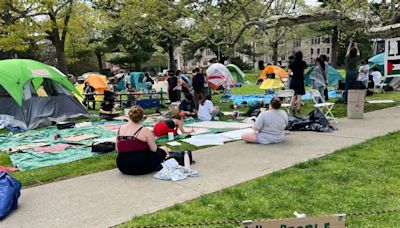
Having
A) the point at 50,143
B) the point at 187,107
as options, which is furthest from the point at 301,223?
the point at 187,107

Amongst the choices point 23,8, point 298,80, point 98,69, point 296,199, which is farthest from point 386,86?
point 98,69

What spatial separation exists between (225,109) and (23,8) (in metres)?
14.3

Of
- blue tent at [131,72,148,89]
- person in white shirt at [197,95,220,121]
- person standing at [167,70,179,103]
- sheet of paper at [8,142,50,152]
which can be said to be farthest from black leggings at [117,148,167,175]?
blue tent at [131,72,148,89]

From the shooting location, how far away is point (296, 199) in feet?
14.0

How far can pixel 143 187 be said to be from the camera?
4945mm

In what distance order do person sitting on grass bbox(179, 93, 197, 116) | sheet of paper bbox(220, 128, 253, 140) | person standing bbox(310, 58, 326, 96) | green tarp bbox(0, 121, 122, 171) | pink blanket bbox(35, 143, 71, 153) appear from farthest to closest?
person standing bbox(310, 58, 326, 96)
person sitting on grass bbox(179, 93, 197, 116)
sheet of paper bbox(220, 128, 253, 140)
pink blanket bbox(35, 143, 71, 153)
green tarp bbox(0, 121, 122, 171)

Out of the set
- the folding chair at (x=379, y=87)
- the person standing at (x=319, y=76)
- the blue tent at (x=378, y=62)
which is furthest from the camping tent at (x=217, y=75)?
the blue tent at (x=378, y=62)

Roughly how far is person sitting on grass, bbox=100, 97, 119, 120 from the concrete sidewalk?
5940 millimetres

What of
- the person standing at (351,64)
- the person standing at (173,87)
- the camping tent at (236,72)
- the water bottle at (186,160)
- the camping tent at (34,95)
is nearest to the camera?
the water bottle at (186,160)

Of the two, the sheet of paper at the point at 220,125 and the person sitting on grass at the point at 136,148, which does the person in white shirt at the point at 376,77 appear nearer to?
the sheet of paper at the point at 220,125

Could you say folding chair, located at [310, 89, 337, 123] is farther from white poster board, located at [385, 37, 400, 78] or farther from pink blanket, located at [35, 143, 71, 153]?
pink blanket, located at [35, 143, 71, 153]

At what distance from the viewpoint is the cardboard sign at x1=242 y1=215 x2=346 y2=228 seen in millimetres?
2158

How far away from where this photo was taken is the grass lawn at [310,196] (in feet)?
12.7

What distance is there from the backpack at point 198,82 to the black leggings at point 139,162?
7.65 metres
